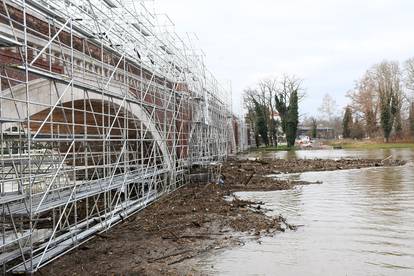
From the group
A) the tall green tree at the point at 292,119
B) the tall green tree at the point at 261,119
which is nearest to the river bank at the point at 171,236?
the tall green tree at the point at 292,119

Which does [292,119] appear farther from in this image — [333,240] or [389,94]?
[333,240]

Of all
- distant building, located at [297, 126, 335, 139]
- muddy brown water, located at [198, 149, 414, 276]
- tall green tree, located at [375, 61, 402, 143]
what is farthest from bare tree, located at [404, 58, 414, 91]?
muddy brown water, located at [198, 149, 414, 276]

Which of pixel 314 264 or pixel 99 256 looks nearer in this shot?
pixel 314 264

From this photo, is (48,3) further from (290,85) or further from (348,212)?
(290,85)

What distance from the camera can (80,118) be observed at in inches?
550

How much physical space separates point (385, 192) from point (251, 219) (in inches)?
241

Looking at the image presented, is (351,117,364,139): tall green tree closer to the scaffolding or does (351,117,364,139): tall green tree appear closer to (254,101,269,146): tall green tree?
(254,101,269,146): tall green tree

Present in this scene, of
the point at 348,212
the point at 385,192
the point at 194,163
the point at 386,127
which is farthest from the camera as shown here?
the point at 386,127

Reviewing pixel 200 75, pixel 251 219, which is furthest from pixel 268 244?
pixel 200 75

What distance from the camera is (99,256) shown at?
7.16 m

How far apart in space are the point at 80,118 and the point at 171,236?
22.9 feet

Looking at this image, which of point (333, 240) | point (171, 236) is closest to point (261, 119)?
point (171, 236)

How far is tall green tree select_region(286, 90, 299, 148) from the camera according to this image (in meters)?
55.2

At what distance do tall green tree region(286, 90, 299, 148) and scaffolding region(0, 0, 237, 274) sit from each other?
34123 millimetres
